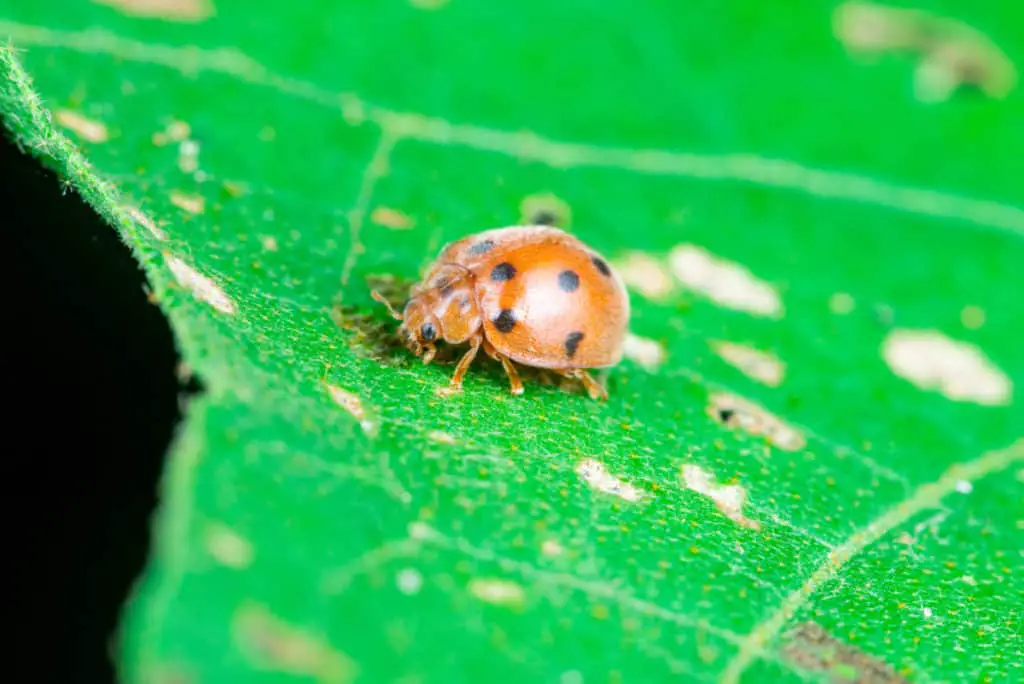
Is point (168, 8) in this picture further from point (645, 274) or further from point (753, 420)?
point (753, 420)

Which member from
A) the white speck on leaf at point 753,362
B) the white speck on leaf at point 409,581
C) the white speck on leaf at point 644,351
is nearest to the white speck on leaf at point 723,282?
the white speck on leaf at point 753,362

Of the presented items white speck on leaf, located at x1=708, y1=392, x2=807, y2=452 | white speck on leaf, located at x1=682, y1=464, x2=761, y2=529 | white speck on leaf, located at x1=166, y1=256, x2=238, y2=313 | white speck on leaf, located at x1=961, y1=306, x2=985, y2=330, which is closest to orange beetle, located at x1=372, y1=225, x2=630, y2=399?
white speck on leaf, located at x1=708, y1=392, x2=807, y2=452

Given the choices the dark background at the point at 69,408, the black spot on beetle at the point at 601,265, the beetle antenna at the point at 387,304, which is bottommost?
the dark background at the point at 69,408

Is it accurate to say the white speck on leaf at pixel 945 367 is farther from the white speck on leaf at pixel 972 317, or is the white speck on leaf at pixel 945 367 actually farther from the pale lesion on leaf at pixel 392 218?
the pale lesion on leaf at pixel 392 218

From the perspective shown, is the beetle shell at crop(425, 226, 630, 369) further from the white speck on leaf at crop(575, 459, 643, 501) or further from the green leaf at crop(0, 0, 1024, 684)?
the white speck on leaf at crop(575, 459, 643, 501)

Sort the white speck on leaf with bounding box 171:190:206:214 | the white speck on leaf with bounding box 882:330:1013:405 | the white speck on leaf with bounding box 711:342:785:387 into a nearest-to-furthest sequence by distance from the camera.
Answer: the white speck on leaf with bounding box 171:190:206:214 → the white speck on leaf with bounding box 711:342:785:387 → the white speck on leaf with bounding box 882:330:1013:405

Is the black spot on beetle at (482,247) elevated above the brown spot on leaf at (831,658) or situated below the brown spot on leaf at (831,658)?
above

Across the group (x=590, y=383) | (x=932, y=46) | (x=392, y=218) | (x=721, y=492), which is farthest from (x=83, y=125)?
(x=932, y=46)
